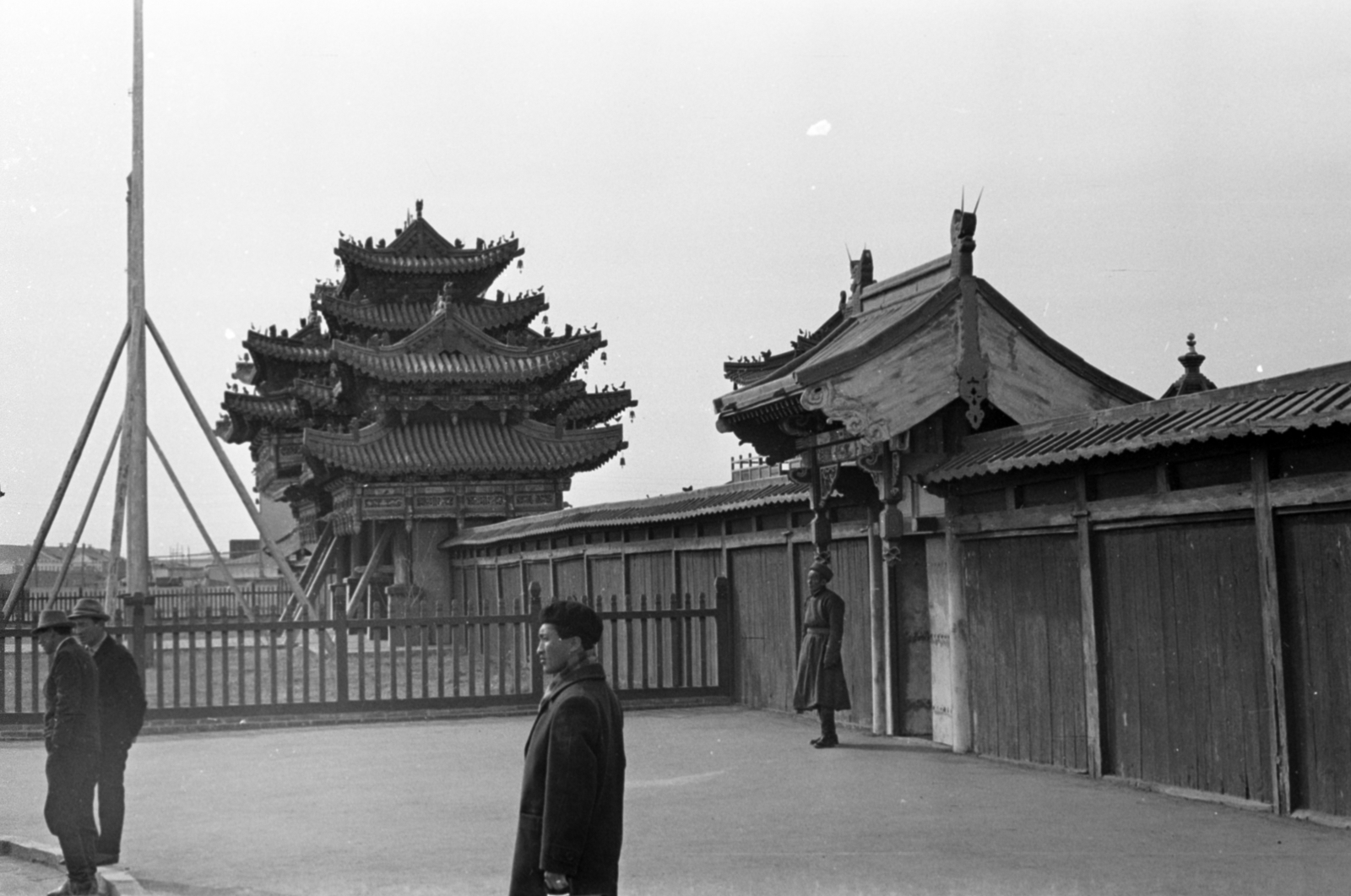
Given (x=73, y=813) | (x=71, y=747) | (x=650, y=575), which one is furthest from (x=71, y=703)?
(x=650, y=575)

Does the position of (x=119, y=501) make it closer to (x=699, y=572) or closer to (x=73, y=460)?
(x=73, y=460)

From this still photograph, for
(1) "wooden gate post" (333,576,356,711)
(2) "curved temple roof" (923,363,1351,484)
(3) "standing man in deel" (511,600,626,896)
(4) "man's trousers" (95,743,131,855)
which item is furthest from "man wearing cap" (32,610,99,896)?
(1) "wooden gate post" (333,576,356,711)

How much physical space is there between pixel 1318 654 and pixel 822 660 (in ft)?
16.5


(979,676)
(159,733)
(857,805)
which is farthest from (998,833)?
(159,733)

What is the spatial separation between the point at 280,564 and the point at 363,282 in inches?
675

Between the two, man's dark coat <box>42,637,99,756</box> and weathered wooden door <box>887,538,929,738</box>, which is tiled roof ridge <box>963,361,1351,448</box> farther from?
man's dark coat <box>42,637,99,756</box>

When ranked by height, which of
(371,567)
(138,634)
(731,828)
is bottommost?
(731,828)

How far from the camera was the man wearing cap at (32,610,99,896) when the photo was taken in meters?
8.24

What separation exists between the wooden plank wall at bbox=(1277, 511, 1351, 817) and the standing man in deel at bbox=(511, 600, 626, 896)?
5.26m

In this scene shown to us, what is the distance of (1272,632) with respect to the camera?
975 centimetres

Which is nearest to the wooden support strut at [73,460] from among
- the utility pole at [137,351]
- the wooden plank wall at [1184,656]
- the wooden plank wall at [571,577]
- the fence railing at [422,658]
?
the utility pole at [137,351]

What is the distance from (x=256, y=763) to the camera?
47.1 feet

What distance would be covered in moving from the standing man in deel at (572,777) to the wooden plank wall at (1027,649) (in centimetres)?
682

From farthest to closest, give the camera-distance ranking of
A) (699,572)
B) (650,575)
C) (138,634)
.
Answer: (650,575) < (699,572) < (138,634)
